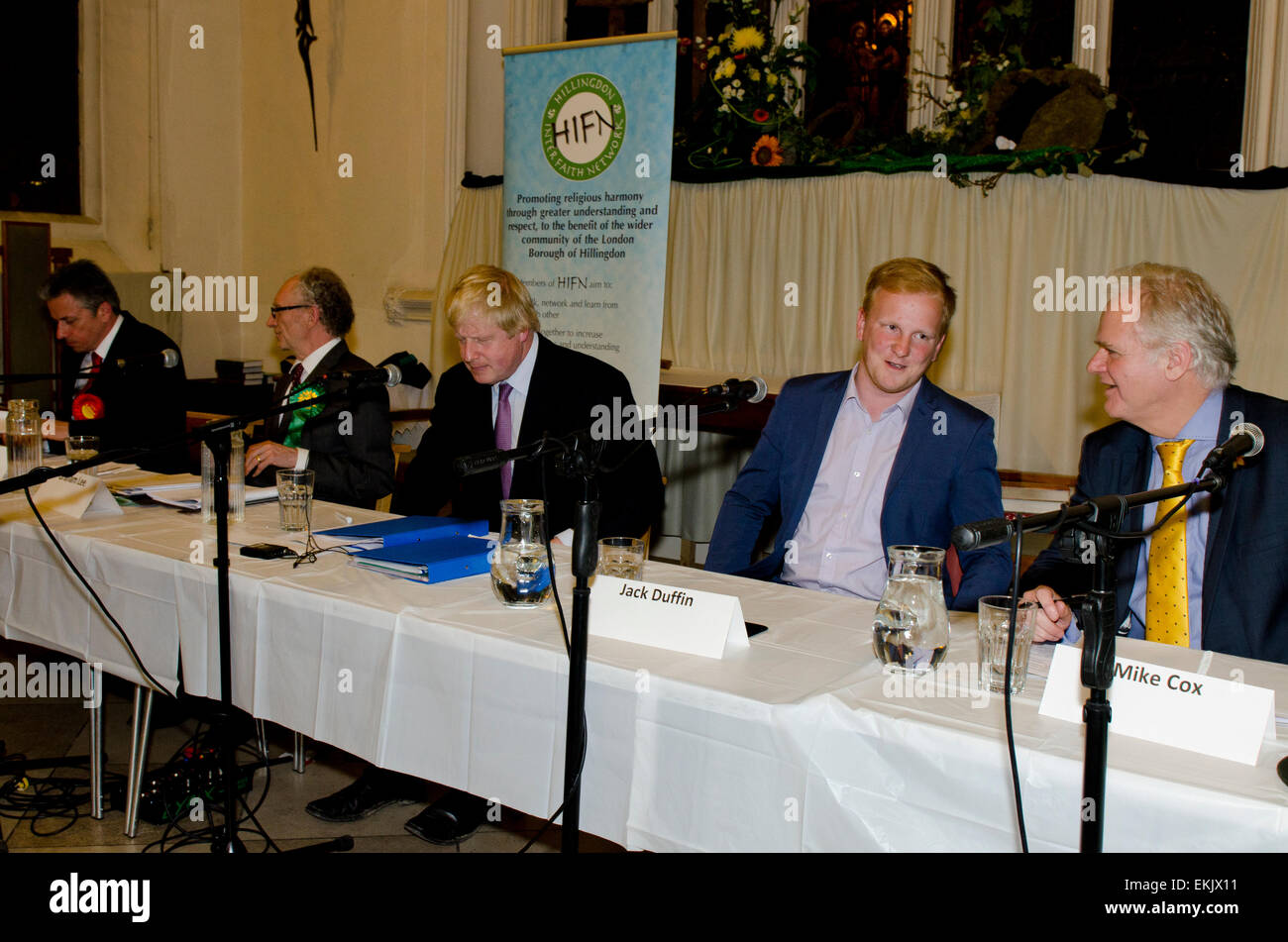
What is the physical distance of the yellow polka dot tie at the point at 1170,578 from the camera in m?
2.09

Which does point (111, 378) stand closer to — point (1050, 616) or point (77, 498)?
point (77, 498)

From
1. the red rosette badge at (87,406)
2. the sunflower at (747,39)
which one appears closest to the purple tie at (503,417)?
the red rosette badge at (87,406)

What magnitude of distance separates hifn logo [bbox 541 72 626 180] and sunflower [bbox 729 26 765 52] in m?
0.87

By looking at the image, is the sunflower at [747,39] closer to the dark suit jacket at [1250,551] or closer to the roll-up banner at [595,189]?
the roll-up banner at [595,189]

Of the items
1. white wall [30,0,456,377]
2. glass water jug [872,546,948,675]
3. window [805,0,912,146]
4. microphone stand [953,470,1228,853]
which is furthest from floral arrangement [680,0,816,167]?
microphone stand [953,470,1228,853]

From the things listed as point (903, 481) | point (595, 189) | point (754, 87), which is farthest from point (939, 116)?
point (903, 481)

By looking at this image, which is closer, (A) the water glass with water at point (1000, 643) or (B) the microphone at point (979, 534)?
(B) the microphone at point (979, 534)

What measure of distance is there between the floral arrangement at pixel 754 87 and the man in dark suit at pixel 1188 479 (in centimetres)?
321

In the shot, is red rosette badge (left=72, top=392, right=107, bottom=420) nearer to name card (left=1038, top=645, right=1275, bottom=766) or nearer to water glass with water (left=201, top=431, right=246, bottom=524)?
water glass with water (left=201, top=431, right=246, bottom=524)

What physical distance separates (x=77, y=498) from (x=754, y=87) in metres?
3.73

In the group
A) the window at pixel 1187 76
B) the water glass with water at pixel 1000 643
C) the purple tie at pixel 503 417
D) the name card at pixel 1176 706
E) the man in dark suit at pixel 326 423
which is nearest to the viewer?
the name card at pixel 1176 706

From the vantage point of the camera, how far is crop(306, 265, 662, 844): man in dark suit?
3.01 m
